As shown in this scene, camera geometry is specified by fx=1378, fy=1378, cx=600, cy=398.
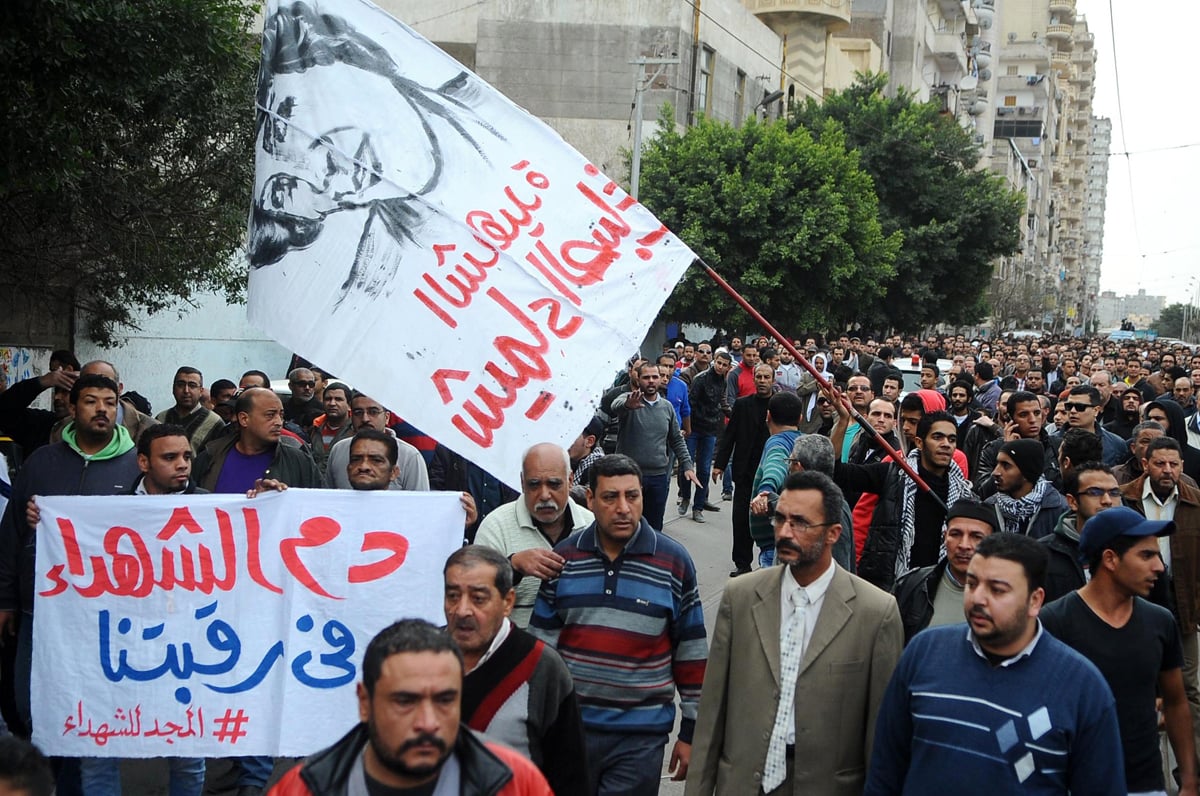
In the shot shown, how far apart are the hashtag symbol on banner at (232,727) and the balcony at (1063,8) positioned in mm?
131441

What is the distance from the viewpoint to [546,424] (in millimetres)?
5055

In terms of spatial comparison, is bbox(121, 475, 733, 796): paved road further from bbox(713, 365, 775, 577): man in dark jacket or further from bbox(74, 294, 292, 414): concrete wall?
bbox(74, 294, 292, 414): concrete wall

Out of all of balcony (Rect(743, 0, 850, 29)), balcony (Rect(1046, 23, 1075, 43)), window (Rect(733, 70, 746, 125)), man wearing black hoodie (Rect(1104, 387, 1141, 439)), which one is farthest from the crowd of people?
balcony (Rect(1046, 23, 1075, 43))

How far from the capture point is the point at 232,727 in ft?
17.1

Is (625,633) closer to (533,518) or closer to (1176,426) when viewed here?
(533,518)

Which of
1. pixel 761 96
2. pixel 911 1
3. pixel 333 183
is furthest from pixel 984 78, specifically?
pixel 333 183

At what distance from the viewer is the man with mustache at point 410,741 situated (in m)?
2.60

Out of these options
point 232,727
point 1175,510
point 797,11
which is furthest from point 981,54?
point 232,727

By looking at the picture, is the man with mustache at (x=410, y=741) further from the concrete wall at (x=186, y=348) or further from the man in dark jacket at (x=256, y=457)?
the concrete wall at (x=186, y=348)

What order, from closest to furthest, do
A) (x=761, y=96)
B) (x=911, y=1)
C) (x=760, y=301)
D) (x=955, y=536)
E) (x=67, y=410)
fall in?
1. (x=955, y=536)
2. (x=67, y=410)
3. (x=760, y=301)
4. (x=761, y=96)
5. (x=911, y=1)

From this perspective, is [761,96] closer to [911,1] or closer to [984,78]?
[911,1]

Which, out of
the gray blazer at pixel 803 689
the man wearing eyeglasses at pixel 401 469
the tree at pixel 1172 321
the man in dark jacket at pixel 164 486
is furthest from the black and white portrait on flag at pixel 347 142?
the tree at pixel 1172 321

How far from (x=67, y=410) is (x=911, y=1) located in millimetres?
61070

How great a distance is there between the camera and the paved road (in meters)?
6.34
